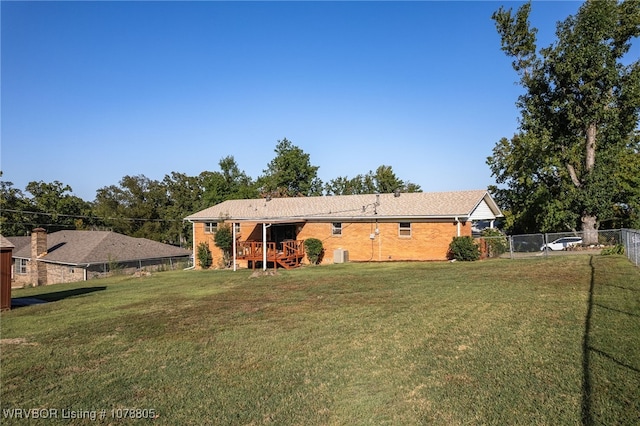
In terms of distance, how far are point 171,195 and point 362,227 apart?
3974 centimetres

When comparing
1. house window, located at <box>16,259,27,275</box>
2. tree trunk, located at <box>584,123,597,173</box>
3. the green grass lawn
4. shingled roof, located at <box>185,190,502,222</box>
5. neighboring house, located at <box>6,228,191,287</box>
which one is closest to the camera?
the green grass lawn

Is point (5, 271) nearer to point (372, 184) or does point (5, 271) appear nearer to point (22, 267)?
point (22, 267)

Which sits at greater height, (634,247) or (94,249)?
(94,249)

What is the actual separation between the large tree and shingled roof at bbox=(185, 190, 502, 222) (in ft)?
25.1

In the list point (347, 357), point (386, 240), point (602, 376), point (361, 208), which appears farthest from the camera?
point (361, 208)

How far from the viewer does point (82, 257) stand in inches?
1178

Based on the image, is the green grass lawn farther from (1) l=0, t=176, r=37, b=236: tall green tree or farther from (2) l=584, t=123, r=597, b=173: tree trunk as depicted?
(1) l=0, t=176, r=37, b=236: tall green tree

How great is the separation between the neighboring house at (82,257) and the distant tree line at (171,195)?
14.3 m

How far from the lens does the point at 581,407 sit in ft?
16.5

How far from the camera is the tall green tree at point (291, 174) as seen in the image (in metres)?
54.8

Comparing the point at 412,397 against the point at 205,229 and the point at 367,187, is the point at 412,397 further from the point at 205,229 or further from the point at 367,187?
the point at 367,187

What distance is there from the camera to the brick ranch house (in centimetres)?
2395

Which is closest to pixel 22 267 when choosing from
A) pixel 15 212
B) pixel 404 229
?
pixel 15 212

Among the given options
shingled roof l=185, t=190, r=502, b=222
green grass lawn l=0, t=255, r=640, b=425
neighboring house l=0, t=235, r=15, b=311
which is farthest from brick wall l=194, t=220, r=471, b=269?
neighboring house l=0, t=235, r=15, b=311
